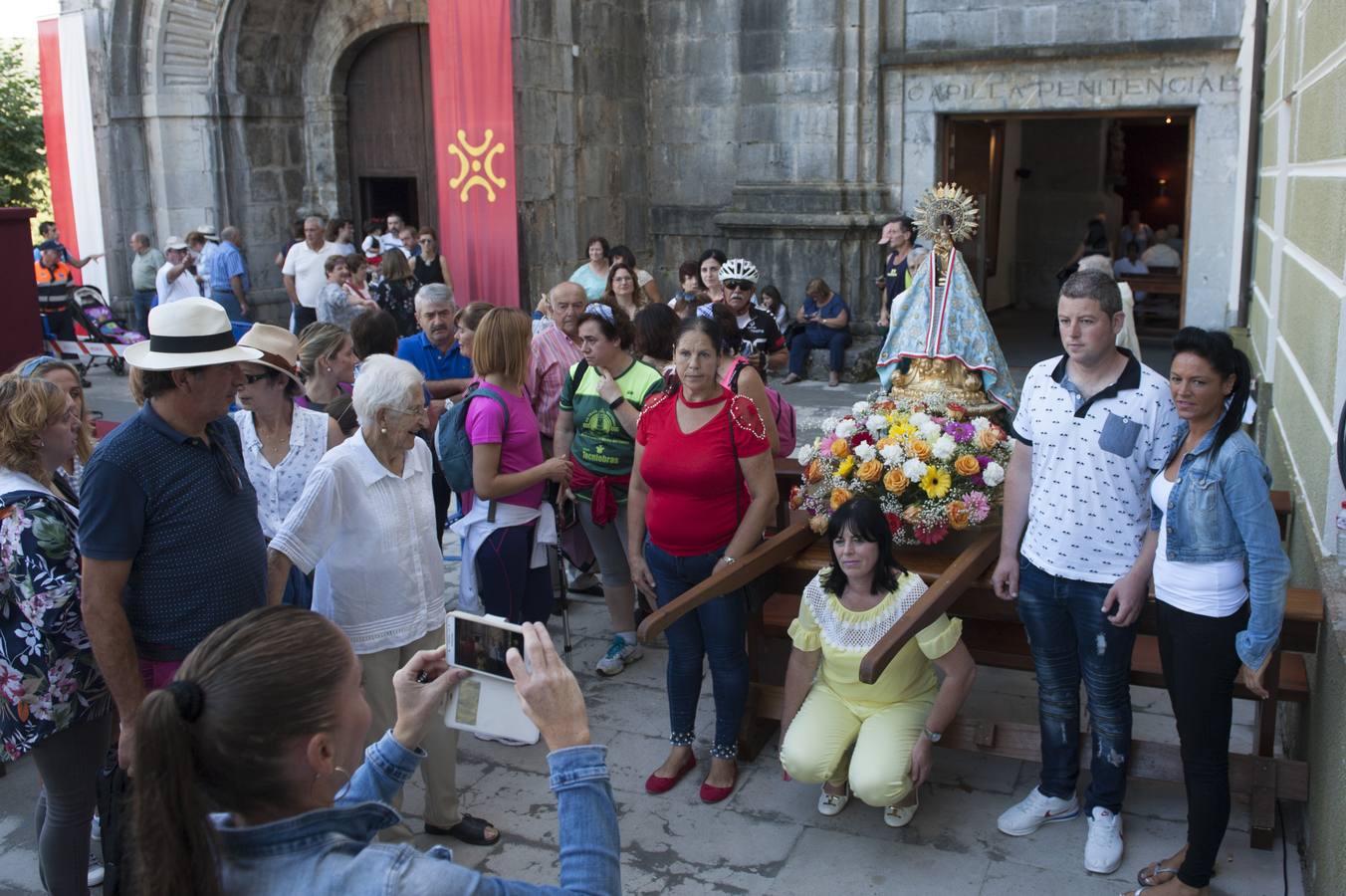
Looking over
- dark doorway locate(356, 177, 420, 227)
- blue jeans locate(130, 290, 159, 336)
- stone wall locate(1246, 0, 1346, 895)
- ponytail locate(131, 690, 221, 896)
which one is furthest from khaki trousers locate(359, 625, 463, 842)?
dark doorway locate(356, 177, 420, 227)

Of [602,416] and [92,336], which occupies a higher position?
[602,416]

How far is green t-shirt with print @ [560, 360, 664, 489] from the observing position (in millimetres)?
5293

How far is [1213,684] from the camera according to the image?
11.3ft

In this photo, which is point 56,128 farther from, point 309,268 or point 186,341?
point 186,341

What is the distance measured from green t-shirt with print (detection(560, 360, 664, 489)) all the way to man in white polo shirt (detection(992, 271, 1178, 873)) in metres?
1.79

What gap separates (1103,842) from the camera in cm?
386

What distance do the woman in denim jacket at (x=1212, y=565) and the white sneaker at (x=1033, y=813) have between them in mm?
584

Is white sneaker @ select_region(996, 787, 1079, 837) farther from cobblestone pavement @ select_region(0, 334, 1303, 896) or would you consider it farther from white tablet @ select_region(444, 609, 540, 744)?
white tablet @ select_region(444, 609, 540, 744)

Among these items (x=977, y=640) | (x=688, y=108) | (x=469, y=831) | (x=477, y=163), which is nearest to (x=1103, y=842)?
(x=977, y=640)

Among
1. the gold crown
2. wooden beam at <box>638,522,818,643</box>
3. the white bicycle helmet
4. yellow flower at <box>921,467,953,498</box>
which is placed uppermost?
the gold crown

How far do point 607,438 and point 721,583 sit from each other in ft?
4.33

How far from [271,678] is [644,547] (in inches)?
119

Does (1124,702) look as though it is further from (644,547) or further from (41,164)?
(41,164)

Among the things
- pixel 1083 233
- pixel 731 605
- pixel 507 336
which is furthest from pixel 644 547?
pixel 1083 233
